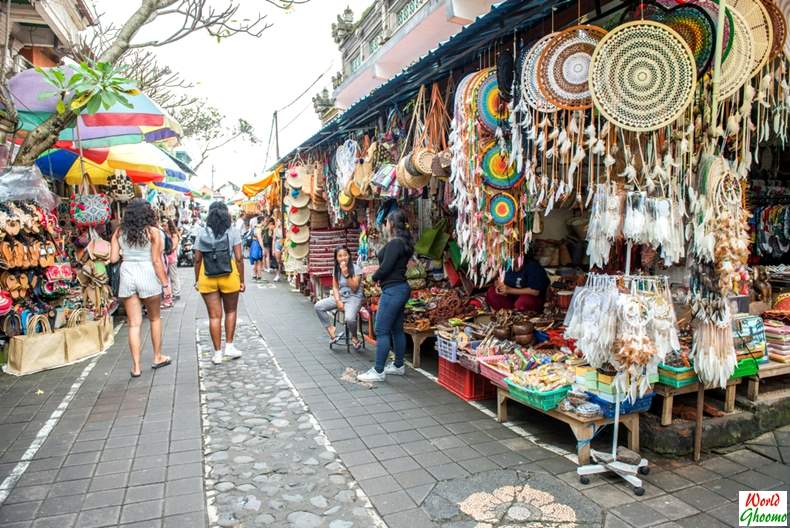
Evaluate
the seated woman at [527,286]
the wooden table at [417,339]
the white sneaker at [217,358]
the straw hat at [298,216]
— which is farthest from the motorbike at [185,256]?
the seated woman at [527,286]

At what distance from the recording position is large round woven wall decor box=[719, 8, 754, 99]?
3.06m

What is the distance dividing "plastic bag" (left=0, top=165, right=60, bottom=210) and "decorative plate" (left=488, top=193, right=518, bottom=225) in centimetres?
528

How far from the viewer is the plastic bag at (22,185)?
580 centimetres

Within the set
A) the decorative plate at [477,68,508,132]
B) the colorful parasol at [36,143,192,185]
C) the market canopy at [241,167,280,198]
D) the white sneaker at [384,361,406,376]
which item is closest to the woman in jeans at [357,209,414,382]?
the white sneaker at [384,361,406,376]

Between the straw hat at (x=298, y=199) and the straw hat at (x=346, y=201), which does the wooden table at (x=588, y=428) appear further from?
the straw hat at (x=298, y=199)

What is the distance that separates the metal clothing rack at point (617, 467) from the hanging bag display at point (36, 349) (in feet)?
18.9

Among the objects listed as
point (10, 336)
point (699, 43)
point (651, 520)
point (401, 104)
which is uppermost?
point (401, 104)

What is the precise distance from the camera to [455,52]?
4.62 metres

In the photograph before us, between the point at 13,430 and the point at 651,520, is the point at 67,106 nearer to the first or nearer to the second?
the point at 13,430

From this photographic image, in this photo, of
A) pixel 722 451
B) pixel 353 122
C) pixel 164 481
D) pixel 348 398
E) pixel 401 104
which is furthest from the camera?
pixel 353 122

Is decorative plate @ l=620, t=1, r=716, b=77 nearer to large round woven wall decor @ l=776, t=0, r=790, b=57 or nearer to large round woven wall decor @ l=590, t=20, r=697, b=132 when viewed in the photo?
large round woven wall decor @ l=590, t=20, r=697, b=132

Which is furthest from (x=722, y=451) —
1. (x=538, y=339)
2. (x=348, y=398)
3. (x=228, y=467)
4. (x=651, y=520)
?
(x=228, y=467)

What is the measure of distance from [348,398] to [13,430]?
109 inches

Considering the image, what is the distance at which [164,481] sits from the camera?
135 inches
